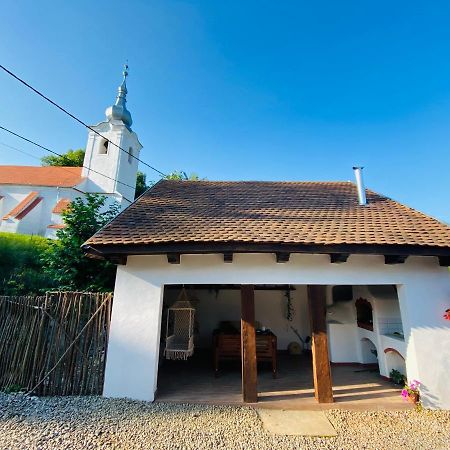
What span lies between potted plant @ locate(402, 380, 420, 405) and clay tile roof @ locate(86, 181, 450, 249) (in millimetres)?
2574

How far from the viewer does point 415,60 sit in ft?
22.4

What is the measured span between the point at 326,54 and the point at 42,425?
10707mm

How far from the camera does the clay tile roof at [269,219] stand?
14.7 ft

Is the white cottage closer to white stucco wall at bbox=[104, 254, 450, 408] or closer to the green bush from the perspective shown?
white stucco wall at bbox=[104, 254, 450, 408]

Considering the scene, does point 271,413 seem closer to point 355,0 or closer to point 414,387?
point 414,387

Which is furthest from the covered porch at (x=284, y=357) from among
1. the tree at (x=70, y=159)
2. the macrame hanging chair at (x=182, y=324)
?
the tree at (x=70, y=159)

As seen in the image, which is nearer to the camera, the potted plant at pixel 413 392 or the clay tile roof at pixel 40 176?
the potted plant at pixel 413 392

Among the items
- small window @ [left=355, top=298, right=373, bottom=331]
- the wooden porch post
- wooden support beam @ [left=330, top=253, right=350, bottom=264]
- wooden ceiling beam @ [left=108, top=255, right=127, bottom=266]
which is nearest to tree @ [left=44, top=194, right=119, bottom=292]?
wooden ceiling beam @ [left=108, top=255, right=127, bottom=266]

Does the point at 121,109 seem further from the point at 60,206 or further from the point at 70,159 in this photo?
the point at 70,159

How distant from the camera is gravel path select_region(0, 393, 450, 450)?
10.3 ft

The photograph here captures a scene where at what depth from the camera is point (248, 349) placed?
14.8 feet

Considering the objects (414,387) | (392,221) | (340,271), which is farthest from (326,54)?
(414,387)

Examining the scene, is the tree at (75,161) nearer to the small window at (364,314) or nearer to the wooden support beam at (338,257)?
the small window at (364,314)

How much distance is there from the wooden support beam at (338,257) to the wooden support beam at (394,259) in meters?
0.85
